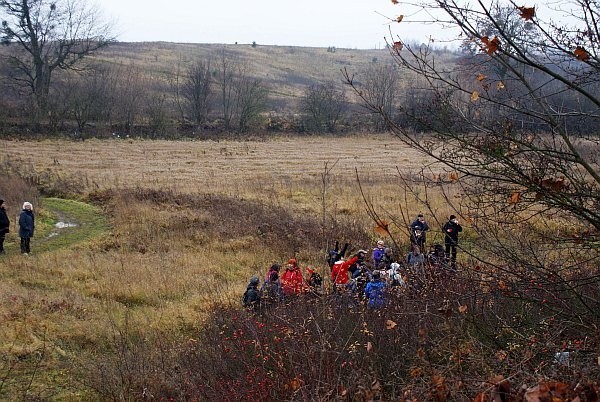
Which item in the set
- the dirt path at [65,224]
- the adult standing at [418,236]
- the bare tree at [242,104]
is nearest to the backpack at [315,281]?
the adult standing at [418,236]

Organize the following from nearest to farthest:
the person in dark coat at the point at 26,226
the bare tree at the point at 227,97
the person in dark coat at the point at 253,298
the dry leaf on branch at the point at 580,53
→ the dry leaf on branch at the point at 580,53
the person in dark coat at the point at 253,298
the person in dark coat at the point at 26,226
the bare tree at the point at 227,97

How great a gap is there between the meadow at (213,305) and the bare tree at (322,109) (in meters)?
22.5

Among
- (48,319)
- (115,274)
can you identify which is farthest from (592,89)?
(115,274)

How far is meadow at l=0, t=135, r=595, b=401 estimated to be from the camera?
5119mm

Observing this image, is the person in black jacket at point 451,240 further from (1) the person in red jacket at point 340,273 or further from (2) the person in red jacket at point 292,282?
(2) the person in red jacket at point 292,282

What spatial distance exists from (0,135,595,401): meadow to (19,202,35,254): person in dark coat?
367 millimetres

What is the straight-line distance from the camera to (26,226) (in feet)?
44.2

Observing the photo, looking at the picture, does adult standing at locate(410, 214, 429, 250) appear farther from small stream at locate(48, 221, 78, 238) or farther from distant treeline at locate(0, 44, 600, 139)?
distant treeline at locate(0, 44, 600, 139)

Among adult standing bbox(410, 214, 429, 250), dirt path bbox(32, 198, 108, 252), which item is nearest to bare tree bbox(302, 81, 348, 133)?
dirt path bbox(32, 198, 108, 252)

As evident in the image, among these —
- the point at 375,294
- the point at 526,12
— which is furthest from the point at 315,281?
the point at 526,12

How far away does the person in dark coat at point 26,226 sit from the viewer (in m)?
13.4

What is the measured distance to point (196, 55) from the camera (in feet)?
270

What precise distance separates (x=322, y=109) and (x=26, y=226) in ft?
127

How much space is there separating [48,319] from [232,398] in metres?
4.89
